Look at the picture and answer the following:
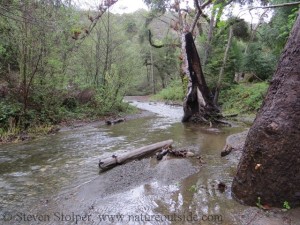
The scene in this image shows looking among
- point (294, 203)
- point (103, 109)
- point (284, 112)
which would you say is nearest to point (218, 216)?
point (294, 203)

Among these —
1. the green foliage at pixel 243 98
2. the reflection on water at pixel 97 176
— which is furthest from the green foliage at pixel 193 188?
the green foliage at pixel 243 98

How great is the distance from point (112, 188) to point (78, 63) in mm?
12681

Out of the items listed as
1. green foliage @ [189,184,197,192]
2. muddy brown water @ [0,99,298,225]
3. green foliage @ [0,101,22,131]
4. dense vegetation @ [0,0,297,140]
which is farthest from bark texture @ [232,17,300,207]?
green foliage @ [0,101,22,131]

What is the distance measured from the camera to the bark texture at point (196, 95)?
11094 mm

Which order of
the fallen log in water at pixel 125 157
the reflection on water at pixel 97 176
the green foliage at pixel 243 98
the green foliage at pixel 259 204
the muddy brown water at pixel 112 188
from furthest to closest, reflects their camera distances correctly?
1. the green foliage at pixel 243 98
2. the fallen log in water at pixel 125 157
3. the reflection on water at pixel 97 176
4. the muddy brown water at pixel 112 188
5. the green foliage at pixel 259 204

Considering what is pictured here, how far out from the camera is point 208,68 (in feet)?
61.1

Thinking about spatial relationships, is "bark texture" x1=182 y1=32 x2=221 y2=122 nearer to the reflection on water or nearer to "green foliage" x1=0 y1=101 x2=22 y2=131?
the reflection on water

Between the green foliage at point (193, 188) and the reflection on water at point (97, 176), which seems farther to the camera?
the green foliage at point (193, 188)

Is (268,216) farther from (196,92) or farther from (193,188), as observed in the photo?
(196,92)

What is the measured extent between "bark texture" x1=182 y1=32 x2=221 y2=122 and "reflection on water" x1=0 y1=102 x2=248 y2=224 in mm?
2005

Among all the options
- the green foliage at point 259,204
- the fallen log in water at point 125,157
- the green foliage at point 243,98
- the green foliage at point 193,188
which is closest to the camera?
the green foliage at point 259,204

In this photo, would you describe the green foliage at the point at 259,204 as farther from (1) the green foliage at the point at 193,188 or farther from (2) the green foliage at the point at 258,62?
(2) the green foliage at the point at 258,62

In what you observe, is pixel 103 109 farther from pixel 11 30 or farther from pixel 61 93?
pixel 11 30

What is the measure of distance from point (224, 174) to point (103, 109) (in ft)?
36.6
